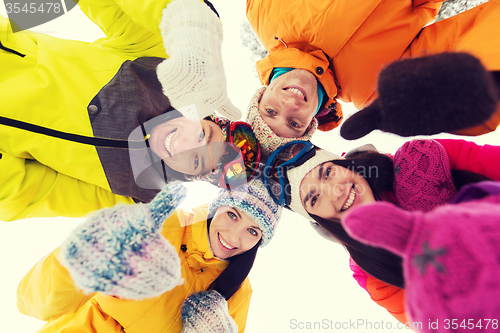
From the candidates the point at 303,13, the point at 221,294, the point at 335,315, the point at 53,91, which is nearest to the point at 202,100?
the point at 53,91

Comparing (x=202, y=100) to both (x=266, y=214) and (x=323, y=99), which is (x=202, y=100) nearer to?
(x=266, y=214)

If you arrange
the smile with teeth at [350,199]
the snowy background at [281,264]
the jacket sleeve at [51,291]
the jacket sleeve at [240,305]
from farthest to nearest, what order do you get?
the snowy background at [281,264], the jacket sleeve at [240,305], the smile with teeth at [350,199], the jacket sleeve at [51,291]

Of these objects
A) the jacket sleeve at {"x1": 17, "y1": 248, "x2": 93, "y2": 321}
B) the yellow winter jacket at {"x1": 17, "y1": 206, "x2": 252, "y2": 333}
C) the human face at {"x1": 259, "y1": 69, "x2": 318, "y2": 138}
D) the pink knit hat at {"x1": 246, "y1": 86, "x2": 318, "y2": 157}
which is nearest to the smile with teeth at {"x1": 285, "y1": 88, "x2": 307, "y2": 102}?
the human face at {"x1": 259, "y1": 69, "x2": 318, "y2": 138}

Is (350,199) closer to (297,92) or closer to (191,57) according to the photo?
(297,92)

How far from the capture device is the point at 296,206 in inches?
29.8

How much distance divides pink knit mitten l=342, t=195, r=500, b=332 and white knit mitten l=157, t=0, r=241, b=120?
0.52 meters

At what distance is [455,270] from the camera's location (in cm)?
22

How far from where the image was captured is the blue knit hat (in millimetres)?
787

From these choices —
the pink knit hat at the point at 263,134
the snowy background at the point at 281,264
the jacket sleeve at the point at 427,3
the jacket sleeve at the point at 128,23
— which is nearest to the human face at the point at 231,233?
the pink knit hat at the point at 263,134

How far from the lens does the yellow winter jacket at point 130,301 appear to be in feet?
1.80

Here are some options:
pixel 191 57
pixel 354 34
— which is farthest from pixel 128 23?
pixel 354 34

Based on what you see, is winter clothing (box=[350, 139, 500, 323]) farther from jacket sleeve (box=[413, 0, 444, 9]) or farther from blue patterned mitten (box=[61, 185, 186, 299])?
blue patterned mitten (box=[61, 185, 186, 299])

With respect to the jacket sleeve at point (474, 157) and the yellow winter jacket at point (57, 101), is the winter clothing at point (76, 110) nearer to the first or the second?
the yellow winter jacket at point (57, 101)

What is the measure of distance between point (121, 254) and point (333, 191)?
52 centimetres
